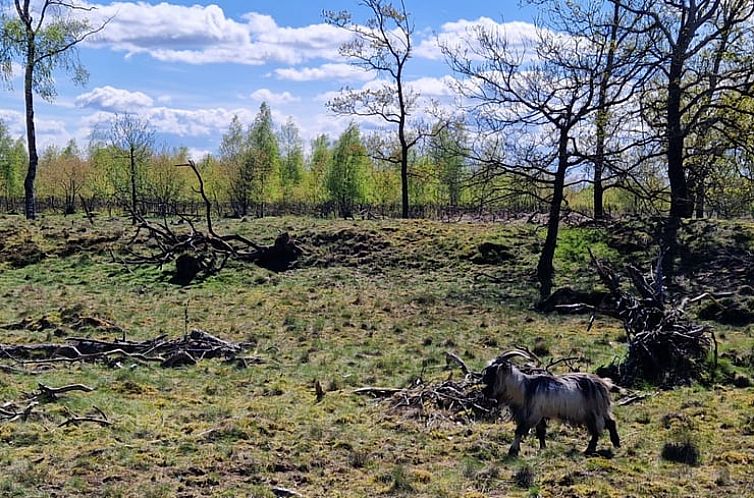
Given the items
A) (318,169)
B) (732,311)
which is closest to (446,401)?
(732,311)

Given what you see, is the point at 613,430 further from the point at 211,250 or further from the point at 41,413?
the point at 211,250

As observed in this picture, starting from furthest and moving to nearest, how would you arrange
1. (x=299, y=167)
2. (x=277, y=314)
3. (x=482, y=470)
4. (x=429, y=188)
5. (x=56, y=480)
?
(x=299, y=167), (x=429, y=188), (x=277, y=314), (x=482, y=470), (x=56, y=480)

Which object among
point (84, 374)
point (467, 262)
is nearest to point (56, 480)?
point (84, 374)

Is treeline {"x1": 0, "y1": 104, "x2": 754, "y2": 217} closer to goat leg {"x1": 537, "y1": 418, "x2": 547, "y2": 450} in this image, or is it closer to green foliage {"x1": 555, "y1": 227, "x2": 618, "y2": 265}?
green foliage {"x1": 555, "y1": 227, "x2": 618, "y2": 265}

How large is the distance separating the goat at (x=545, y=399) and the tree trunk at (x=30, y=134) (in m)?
32.0

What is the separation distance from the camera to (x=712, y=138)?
2380 cm

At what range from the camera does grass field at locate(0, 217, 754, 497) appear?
7742mm

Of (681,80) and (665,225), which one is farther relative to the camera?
(665,225)

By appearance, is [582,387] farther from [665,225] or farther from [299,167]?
[299,167]

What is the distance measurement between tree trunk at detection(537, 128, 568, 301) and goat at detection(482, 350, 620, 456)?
1266cm

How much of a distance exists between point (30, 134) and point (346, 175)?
1946 centimetres

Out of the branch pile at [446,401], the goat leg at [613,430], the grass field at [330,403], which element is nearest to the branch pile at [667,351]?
the grass field at [330,403]

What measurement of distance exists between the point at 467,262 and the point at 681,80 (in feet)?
28.9

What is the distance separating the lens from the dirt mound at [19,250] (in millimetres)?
27587
